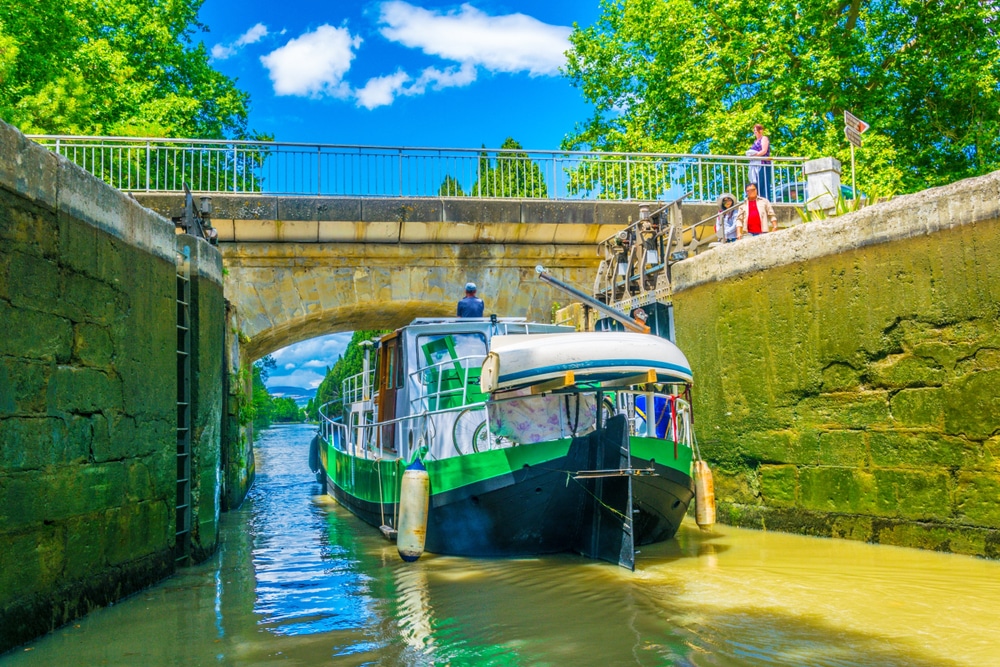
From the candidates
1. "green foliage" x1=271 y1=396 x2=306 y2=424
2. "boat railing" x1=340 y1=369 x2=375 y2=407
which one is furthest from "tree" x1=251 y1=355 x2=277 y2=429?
"green foliage" x1=271 y1=396 x2=306 y2=424

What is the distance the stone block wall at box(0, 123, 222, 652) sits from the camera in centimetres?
538

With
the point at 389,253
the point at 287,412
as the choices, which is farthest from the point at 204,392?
the point at 287,412

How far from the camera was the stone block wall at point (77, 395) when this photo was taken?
5379 millimetres

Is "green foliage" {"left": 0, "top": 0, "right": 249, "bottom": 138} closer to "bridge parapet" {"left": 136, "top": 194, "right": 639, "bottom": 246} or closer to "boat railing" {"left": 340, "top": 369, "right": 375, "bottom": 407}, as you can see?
"bridge parapet" {"left": 136, "top": 194, "right": 639, "bottom": 246}

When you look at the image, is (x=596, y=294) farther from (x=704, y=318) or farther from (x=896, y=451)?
(x=896, y=451)

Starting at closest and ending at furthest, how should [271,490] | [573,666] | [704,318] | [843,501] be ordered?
[573,666] < [843,501] < [704,318] < [271,490]

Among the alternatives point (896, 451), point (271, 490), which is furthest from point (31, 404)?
point (271, 490)

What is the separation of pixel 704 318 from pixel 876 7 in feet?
45.7

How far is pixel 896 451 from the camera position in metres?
8.65

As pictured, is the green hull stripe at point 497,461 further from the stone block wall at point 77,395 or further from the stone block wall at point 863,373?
the stone block wall at point 863,373

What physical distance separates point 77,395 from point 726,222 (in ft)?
32.0

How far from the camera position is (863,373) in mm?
9031

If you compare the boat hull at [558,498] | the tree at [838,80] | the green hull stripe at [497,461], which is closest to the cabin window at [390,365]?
the boat hull at [558,498]

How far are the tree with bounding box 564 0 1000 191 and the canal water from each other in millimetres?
13810
